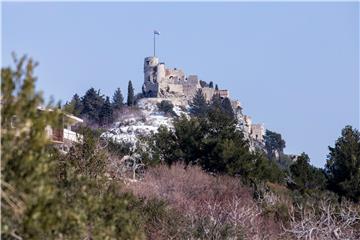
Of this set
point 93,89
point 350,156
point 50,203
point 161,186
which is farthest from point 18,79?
point 93,89

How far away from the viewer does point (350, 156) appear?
1368 inches

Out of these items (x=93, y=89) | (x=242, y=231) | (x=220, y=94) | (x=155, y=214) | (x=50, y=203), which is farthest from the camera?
(x=220, y=94)

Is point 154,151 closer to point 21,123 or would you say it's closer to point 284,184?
point 284,184

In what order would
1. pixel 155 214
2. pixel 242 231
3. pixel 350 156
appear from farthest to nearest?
pixel 350 156, pixel 155 214, pixel 242 231

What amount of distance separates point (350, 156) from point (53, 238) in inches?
1177

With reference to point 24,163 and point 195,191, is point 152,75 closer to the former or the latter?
point 195,191

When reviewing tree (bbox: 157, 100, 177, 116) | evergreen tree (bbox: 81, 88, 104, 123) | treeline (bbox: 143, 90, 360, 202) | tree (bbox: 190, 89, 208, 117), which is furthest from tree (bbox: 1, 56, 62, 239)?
tree (bbox: 190, 89, 208, 117)

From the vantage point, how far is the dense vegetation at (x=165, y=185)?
567cm

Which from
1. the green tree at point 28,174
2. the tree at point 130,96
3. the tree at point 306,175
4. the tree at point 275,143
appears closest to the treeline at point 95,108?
the tree at point 130,96

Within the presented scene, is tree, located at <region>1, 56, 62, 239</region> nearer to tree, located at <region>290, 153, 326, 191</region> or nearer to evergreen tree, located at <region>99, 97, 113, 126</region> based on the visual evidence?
tree, located at <region>290, 153, 326, 191</region>

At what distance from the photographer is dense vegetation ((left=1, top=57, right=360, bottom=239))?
567 centimetres

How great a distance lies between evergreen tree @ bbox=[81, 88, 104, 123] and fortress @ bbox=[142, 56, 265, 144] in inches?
641

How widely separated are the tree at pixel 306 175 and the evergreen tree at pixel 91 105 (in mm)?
31201

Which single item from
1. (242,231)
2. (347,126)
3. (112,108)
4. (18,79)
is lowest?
(242,231)
